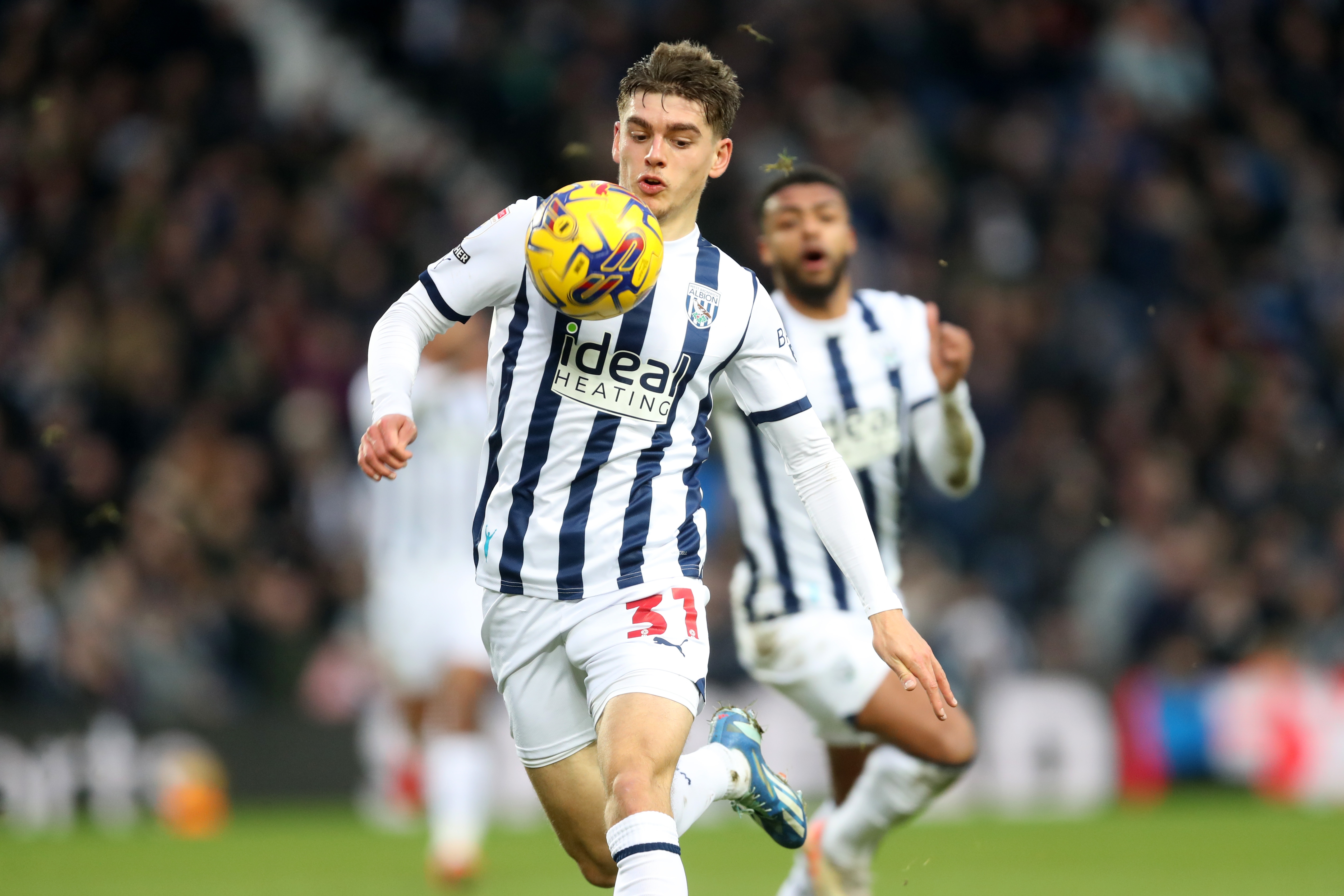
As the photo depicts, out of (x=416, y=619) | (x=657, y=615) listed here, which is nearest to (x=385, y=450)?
(x=657, y=615)

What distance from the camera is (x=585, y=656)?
4.43 m

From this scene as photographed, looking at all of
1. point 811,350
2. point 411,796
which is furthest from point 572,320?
point 411,796

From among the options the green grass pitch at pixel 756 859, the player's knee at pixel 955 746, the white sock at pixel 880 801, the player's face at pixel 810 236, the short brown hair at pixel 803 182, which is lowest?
the green grass pitch at pixel 756 859

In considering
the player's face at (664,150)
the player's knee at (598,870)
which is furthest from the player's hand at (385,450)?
the player's knee at (598,870)

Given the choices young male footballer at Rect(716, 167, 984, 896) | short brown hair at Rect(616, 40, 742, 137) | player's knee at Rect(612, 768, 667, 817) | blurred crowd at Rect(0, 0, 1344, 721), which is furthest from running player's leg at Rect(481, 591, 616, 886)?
blurred crowd at Rect(0, 0, 1344, 721)

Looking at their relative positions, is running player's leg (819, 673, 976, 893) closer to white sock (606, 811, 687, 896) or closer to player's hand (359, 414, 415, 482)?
white sock (606, 811, 687, 896)

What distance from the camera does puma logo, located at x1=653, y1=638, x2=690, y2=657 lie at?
439cm

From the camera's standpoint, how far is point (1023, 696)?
37.8 feet

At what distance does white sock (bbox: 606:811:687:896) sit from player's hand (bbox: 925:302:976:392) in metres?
2.20

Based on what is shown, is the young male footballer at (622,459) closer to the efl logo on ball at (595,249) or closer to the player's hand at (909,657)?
the player's hand at (909,657)

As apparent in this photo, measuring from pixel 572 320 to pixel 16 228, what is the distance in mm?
10582

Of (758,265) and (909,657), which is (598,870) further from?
(758,265)

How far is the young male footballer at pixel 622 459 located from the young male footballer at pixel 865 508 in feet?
4.71

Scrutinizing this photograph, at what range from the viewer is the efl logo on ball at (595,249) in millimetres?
4066
